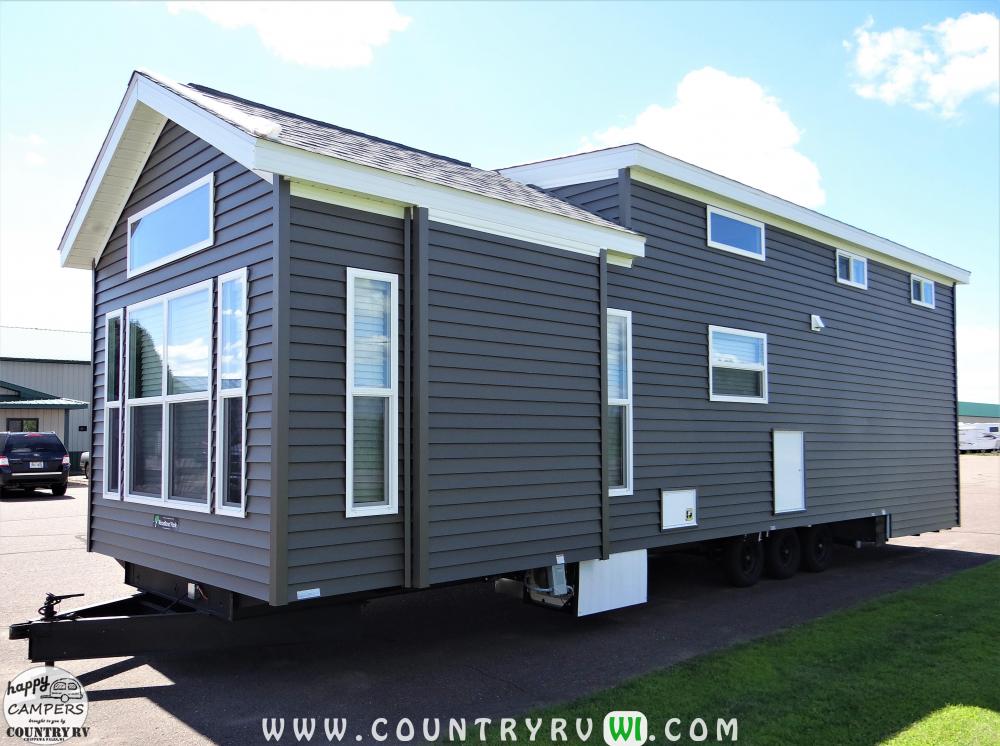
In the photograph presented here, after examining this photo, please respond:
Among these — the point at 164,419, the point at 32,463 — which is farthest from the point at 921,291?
the point at 32,463

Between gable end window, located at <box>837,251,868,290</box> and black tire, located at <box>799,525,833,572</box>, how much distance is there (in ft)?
11.5

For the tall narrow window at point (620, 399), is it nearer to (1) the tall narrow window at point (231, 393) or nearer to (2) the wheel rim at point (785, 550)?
(1) the tall narrow window at point (231, 393)

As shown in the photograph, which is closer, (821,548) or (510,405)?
(510,405)

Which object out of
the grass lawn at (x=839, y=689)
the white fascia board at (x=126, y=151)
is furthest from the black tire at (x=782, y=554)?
the white fascia board at (x=126, y=151)

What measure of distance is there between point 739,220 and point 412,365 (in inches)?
217

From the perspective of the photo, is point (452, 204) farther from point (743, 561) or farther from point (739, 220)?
point (743, 561)

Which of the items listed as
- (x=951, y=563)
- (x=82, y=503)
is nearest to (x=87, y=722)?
(x=951, y=563)

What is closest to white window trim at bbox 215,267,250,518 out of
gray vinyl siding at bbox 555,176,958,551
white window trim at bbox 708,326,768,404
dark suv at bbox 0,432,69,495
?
gray vinyl siding at bbox 555,176,958,551

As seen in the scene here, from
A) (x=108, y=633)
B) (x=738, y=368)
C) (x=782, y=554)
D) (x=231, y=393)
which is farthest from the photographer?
(x=782, y=554)

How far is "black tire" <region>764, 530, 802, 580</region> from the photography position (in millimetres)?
10539

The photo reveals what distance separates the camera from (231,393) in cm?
584

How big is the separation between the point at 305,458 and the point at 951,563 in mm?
10602

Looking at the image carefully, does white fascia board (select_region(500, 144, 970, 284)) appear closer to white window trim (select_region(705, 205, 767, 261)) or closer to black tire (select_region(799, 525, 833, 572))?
white window trim (select_region(705, 205, 767, 261))

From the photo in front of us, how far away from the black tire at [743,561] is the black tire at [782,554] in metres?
0.21
